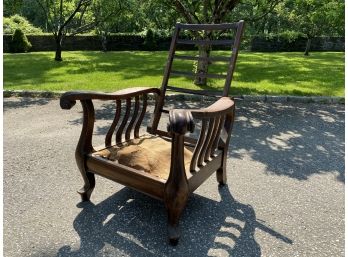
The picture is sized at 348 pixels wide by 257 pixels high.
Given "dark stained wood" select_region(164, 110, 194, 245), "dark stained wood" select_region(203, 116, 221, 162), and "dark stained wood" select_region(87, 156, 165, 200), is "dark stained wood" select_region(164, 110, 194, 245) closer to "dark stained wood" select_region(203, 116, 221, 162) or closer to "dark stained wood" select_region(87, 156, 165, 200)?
"dark stained wood" select_region(87, 156, 165, 200)

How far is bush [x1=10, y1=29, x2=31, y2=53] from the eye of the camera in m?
16.2

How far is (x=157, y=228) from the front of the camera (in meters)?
2.28

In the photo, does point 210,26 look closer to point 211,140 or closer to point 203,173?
point 211,140

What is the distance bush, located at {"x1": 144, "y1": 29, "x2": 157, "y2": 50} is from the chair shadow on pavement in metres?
18.2

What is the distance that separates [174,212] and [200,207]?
0.54 m

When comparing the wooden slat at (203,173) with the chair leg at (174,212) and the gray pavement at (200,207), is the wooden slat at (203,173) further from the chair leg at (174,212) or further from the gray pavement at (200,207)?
the gray pavement at (200,207)

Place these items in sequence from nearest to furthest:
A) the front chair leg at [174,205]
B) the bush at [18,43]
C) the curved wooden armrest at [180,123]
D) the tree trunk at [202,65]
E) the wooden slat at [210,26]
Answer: the curved wooden armrest at [180,123] < the front chair leg at [174,205] < the wooden slat at [210,26] < the tree trunk at [202,65] < the bush at [18,43]

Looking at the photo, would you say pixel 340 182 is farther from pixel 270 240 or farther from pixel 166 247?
pixel 166 247

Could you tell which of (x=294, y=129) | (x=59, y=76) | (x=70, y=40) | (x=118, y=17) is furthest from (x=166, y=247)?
(x=70, y=40)

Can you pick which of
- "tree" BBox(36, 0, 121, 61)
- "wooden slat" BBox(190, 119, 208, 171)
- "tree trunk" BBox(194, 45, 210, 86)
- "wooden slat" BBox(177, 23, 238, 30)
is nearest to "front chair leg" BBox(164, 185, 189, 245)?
"wooden slat" BBox(190, 119, 208, 171)

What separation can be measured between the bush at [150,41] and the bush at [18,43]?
22.1 feet

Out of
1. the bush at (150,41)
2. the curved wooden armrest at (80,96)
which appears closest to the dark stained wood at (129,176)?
the curved wooden armrest at (80,96)

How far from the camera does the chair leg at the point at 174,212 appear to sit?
2.02 meters

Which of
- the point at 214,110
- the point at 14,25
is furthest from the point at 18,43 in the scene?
the point at 214,110
